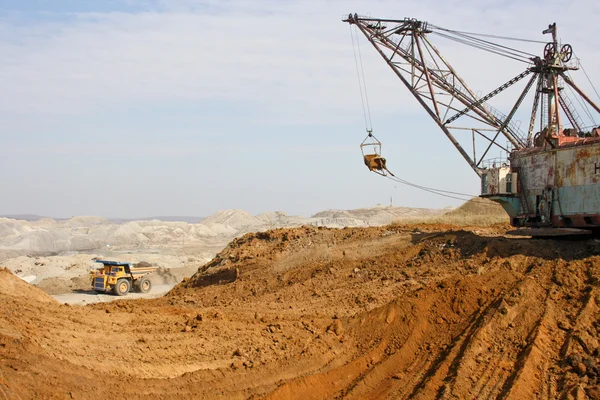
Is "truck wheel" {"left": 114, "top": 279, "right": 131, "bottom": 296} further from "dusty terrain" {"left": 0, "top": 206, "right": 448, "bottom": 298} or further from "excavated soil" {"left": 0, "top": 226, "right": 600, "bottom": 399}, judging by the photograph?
"excavated soil" {"left": 0, "top": 226, "right": 600, "bottom": 399}

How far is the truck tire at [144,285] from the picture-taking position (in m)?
28.5

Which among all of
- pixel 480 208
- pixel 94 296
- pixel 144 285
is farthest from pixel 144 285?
pixel 480 208

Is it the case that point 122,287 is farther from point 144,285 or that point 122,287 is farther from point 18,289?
point 18,289

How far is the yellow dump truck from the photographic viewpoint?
2736 cm

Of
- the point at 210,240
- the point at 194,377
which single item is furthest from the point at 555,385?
the point at 210,240

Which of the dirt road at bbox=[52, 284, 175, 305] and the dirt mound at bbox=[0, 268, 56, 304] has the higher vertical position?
the dirt mound at bbox=[0, 268, 56, 304]

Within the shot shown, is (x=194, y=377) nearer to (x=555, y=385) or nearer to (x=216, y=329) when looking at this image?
(x=216, y=329)

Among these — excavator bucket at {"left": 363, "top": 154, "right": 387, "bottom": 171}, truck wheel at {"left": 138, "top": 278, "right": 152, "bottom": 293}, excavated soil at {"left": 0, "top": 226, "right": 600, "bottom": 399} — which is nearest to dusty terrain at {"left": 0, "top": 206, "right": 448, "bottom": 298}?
truck wheel at {"left": 138, "top": 278, "right": 152, "bottom": 293}

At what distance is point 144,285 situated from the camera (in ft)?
94.3

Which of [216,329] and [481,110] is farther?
[481,110]

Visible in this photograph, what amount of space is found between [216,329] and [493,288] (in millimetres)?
6331

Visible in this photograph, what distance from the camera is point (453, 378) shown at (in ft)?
35.3

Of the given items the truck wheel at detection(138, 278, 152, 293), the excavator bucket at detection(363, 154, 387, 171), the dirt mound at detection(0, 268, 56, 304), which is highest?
the excavator bucket at detection(363, 154, 387, 171)

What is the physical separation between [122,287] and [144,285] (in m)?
1.15
